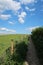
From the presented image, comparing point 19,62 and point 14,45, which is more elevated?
point 14,45

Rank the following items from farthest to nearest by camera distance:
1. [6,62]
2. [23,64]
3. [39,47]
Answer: [39,47] < [23,64] < [6,62]

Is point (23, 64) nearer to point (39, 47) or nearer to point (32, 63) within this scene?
point (32, 63)

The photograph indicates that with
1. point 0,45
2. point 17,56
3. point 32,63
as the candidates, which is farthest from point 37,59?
point 0,45

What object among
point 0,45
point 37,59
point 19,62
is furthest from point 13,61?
point 37,59

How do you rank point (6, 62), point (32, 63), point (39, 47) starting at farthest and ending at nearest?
1. point (39, 47)
2. point (32, 63)
3. point (6, 62)

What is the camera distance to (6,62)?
522 inches

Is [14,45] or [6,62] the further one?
[14,45]

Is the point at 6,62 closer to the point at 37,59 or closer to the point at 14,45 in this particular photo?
the point at 14,45

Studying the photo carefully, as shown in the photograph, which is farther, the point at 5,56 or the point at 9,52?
the point at 9,52

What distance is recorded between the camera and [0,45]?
1493 cm

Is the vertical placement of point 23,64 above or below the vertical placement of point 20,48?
below

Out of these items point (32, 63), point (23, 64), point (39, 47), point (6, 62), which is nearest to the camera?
point (6, 62)

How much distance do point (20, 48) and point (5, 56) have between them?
2866mm

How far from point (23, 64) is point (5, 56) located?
1.47 metres
